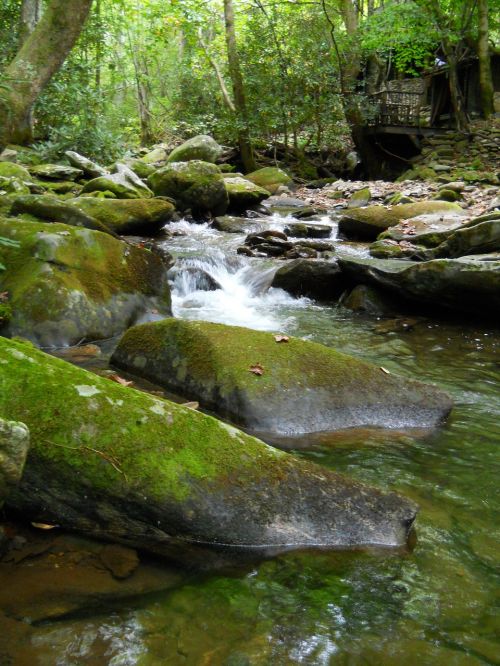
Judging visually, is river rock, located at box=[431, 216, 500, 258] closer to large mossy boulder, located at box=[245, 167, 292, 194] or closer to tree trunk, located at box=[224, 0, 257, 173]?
large mossy boulder, located at box=[245, 167, 292, 194]

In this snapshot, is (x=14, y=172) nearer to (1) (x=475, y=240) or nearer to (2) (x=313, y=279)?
(2) (x=313, y=279)

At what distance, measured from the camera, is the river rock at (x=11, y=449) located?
1999 millimetres

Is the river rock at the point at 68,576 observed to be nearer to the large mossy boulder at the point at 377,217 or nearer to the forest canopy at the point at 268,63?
the large mossy boulder at the point at 377,217

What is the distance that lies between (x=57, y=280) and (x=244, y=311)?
2.73 m

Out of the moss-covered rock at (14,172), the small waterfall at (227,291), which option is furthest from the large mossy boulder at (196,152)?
the small waterfall at (227,291)

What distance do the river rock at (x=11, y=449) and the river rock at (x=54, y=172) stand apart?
1158 centimetres

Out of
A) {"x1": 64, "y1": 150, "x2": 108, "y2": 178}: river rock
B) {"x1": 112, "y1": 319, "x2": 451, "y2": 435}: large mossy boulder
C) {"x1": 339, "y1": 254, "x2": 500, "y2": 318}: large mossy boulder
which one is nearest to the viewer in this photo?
{"x1": 112, "y1": 319, "x2": 451, "y2": 435}: large mossy boulder

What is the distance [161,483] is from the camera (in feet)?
8.28

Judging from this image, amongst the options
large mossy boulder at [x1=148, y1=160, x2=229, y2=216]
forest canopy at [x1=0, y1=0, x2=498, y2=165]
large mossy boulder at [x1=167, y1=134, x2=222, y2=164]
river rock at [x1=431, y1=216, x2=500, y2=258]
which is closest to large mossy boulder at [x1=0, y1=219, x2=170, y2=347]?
river rock at [x1=431, y1=216, x2=500, y2=258]

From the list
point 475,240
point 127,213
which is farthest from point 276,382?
point 127,213

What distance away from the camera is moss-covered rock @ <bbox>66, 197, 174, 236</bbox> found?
9.08 metres

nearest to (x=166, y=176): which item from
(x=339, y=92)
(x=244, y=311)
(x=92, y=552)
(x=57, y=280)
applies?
(x=244, y=311)

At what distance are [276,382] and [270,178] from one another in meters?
14.3

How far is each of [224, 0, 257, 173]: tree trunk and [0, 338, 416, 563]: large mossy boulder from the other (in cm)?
1695
